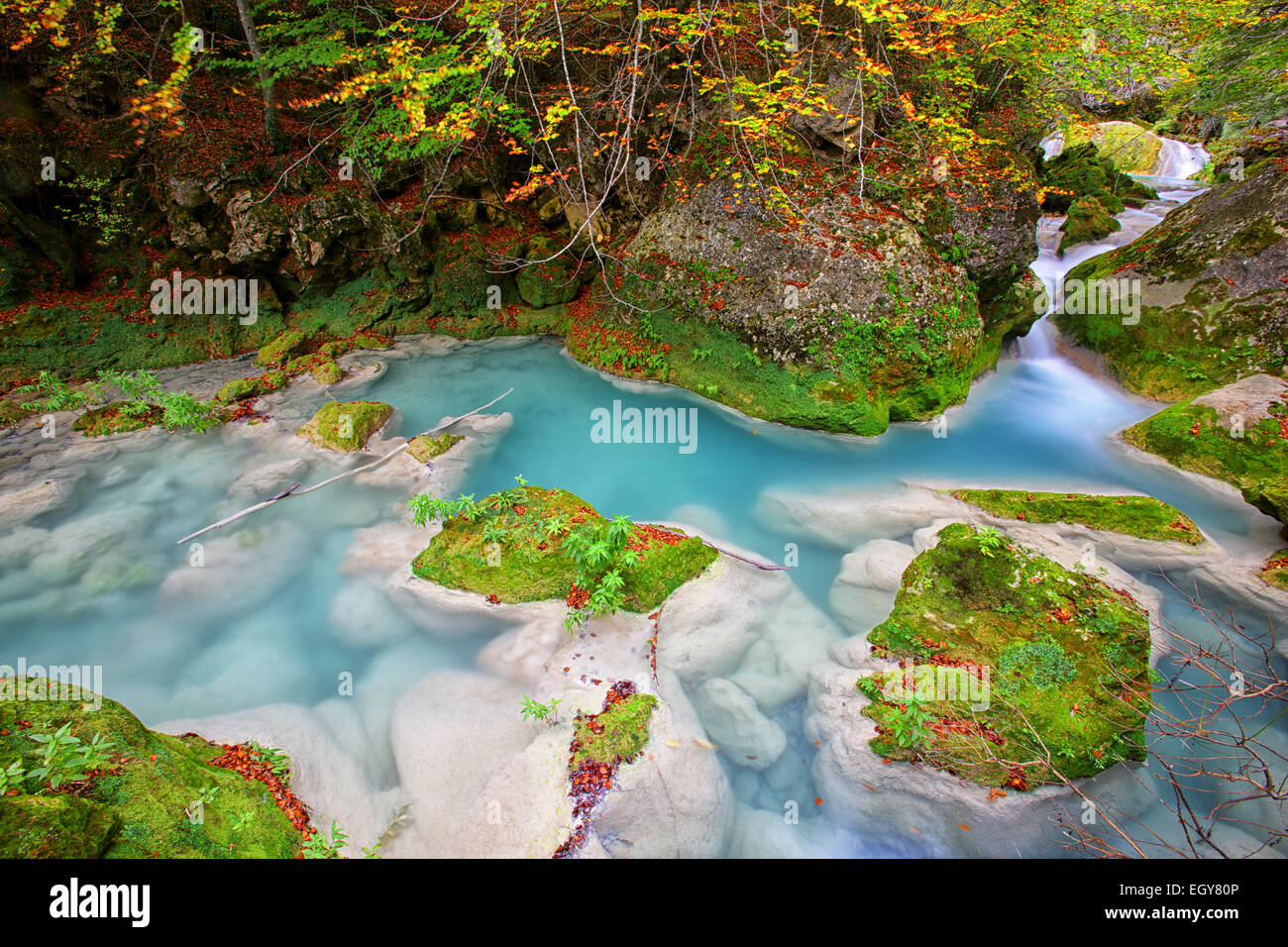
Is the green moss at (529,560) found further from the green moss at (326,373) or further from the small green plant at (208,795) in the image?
the green moss at (326,373)

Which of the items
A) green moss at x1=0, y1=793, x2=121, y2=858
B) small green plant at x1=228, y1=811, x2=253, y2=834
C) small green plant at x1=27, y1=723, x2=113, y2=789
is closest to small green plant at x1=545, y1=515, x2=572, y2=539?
small green plant at x1=228, y1=811, x2=253, y2=834

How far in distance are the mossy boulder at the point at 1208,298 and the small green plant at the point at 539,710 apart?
13017 mm

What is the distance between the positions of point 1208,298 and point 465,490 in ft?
47.5

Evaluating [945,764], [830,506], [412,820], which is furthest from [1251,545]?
[412,820]

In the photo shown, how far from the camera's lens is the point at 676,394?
1130cm

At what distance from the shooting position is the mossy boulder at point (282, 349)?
450 inches

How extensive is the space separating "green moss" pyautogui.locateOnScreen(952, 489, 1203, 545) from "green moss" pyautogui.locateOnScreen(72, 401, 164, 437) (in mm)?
13584

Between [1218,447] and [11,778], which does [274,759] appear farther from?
[1218,447]

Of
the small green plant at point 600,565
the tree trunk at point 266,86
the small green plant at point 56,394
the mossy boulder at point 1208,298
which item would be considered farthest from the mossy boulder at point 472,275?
the mossy boulder at point 1208,298

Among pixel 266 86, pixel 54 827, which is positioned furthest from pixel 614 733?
pixel 266 86

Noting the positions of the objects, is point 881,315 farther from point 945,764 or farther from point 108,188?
point 108,188
